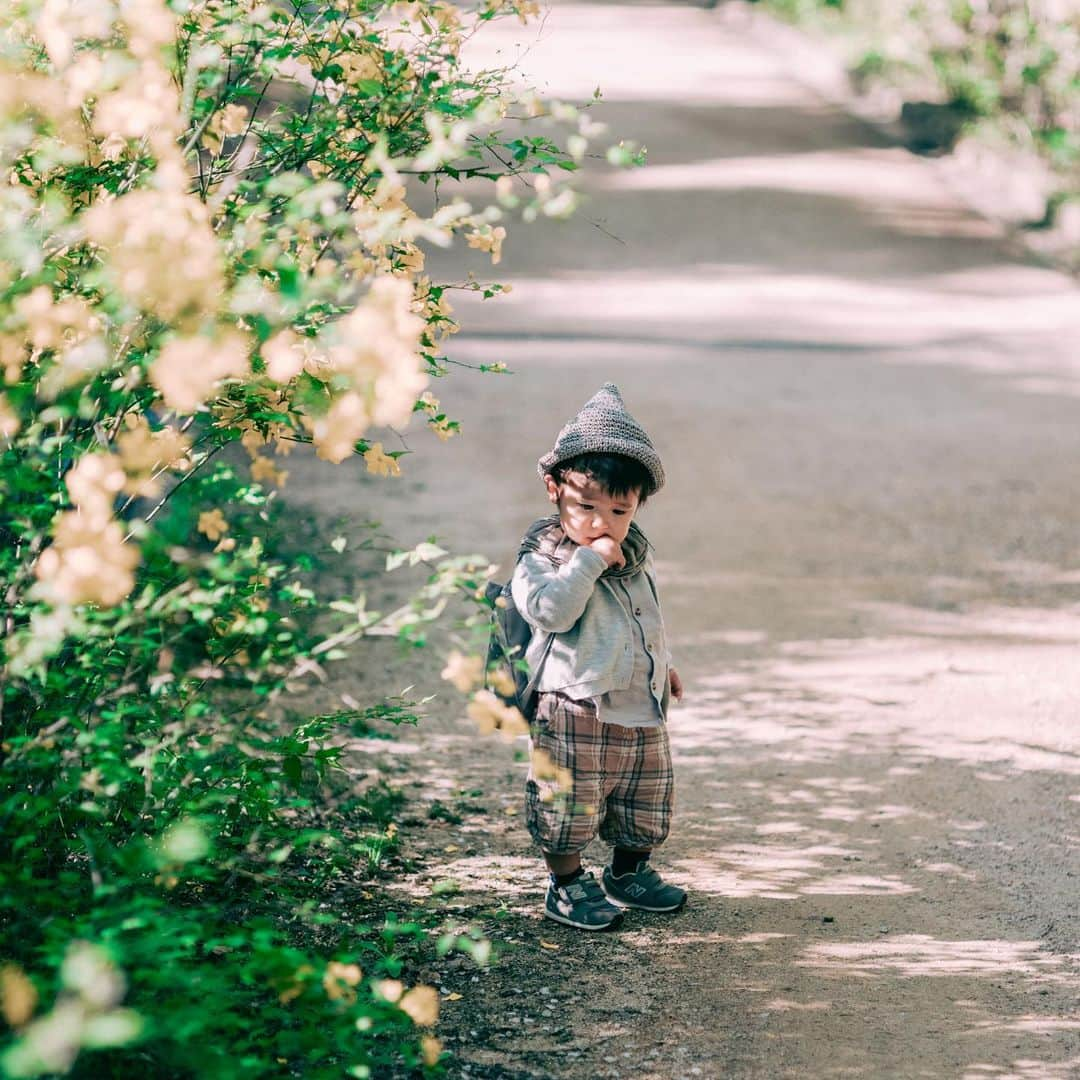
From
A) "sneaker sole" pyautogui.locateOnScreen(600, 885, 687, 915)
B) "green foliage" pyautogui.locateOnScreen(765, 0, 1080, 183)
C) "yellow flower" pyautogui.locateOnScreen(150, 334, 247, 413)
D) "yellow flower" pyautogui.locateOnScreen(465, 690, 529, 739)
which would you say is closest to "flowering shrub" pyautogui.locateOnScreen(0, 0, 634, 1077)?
"yellow flower" pyautogui.locateOnScreen(150, 334, 247, 413)

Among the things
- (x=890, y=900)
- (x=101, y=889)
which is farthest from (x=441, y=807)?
(x=101, y=889)

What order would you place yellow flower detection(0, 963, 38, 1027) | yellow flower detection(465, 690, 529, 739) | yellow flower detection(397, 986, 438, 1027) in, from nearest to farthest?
yellow flower detection(0, 963, 38, 1027), yellow flower detection(397, 986, 438, 1027), yellow flower detection(465, 690, 529, 739)

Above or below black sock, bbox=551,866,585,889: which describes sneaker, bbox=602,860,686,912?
below

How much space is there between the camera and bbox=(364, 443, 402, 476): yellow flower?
299 centimetres

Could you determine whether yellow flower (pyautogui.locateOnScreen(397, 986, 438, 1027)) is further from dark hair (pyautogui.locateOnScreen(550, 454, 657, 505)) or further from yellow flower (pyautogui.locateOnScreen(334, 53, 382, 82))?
yellow flower (pyautogui.locateOnScreen(334, 53, 382, 82))

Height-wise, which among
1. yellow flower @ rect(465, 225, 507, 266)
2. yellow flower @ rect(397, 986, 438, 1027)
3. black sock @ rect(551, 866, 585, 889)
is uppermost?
yellow flower @ rect(465, 225, 507, 266)

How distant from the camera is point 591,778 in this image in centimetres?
326

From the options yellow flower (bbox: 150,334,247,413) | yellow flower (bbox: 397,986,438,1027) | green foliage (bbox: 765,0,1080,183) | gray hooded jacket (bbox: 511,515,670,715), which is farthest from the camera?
green foliage (bbox: 765,0,1080,183)

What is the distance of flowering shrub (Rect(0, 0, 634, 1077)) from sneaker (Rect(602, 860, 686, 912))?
20.5 inches

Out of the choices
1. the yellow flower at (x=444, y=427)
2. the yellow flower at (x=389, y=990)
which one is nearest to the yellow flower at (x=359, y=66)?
the yellow flower at (x=444, y=427)

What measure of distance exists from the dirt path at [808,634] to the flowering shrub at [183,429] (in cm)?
59

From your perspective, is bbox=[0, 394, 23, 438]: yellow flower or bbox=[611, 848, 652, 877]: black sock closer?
bbox=[0, 394, 23, 438]: yellow flower

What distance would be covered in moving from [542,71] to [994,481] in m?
10.8

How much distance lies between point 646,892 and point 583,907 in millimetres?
187
